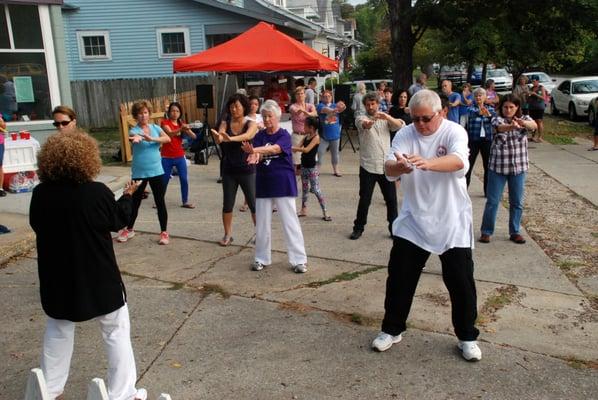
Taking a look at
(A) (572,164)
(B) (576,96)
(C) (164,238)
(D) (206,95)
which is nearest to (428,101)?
(C) (164,238)

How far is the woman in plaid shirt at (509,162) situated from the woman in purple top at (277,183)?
2344 millimetres

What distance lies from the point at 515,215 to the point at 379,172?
5.27 ft

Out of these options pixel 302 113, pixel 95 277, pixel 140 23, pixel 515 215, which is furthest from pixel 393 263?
pixel 140 23

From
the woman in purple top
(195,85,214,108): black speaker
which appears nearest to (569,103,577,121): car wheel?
(195,85,214,108): black speaker

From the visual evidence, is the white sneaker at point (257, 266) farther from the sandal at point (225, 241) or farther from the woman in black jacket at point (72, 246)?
the woman in black jacket at point (72, 246)

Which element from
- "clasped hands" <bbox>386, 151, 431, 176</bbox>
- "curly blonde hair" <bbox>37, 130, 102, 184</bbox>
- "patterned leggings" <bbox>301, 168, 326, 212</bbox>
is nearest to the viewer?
"curly blonde hair" <bbox>37, 130, 102, 184</bbox>

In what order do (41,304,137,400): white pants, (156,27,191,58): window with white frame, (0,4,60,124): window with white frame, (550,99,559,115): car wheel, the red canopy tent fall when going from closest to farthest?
(41,304,137,400): white pants
(0,4,60,124): window with white frame
the red canopy tent
(156,27,191,58): window with white frame
(550,99,559,115): car wheel

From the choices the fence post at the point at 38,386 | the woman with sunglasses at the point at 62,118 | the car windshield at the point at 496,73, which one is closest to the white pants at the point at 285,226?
the woman with sunglasses at the point at 62,118

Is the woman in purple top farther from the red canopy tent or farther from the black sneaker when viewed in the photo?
the red canopy tent

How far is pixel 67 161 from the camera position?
293 centimetres

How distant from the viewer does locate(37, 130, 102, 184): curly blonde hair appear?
294 cm

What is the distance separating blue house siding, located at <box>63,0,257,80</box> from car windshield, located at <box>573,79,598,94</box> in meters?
12.8

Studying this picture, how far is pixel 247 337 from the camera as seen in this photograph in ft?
13.9

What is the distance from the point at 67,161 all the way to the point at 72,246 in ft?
1.44
